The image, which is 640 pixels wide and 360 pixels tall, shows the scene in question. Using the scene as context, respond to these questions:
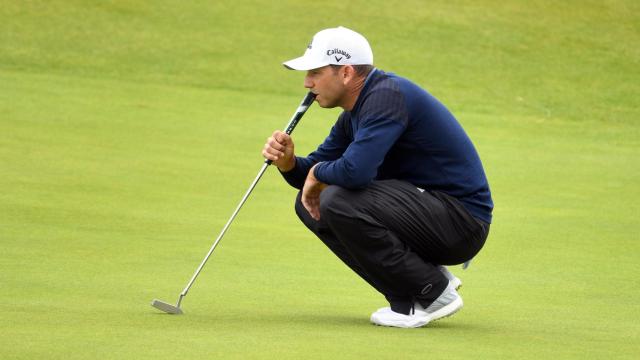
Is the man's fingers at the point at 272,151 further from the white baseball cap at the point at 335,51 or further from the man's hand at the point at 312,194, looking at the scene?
the white baseball cap at the point at 335,51

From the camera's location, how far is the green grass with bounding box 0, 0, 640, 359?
518cm

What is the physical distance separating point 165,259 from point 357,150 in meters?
2.05

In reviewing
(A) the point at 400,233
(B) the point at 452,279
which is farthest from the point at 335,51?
(B) the point at 452,279

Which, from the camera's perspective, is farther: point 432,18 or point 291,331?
Answer: point 432,18

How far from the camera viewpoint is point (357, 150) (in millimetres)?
5176

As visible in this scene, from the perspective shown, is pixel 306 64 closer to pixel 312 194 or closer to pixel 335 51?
pixel 335 51

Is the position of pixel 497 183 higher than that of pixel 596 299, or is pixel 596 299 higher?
pixel 596 299

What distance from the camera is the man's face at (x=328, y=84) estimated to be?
537cm

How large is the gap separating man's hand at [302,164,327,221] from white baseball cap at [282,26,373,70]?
0.41 metres

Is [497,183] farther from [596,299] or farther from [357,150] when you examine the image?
[357,150]

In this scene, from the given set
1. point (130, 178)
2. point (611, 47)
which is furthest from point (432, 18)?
point (130, 178)

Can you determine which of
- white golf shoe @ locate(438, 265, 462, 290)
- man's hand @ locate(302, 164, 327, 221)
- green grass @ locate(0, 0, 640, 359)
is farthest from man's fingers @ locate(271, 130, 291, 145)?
white golf shoe @ locate(438, 265, 462, 290)

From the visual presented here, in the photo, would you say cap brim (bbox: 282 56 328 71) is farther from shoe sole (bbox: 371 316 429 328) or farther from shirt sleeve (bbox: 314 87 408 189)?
shoe sole (bbox: 371 316 429 328)

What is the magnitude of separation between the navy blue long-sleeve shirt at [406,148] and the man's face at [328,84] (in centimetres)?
8
